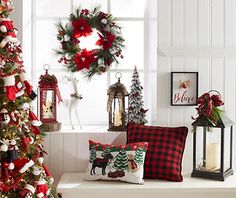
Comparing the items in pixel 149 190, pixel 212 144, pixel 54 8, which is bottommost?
pixel 149 190

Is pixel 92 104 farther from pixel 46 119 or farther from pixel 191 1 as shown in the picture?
pixel 191 1

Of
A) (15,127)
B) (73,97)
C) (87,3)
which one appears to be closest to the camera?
(15,127)

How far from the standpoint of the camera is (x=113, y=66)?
4.40 meters

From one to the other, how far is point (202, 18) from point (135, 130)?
41.7 inches

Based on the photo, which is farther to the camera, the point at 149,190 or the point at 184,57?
the point at 184,57

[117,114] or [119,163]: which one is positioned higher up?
[117,114]

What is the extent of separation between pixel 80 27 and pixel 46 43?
15.0 inches

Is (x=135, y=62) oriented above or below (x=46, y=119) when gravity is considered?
above

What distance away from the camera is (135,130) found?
3826mm

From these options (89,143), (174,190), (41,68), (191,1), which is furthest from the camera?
(41,68)

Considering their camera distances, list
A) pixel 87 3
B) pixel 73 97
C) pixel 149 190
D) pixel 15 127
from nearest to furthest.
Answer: pixel 15 127 → pixel 149 190 → pixel 73 97 → pixel 87 3

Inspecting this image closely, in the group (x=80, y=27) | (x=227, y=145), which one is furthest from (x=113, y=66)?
(x=227, y=145)

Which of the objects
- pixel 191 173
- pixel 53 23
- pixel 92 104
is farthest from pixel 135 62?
pixel 191 173

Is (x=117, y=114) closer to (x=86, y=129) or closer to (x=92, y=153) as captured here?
(x=86, y=129)
